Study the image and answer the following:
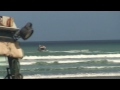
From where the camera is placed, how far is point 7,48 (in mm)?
5559
